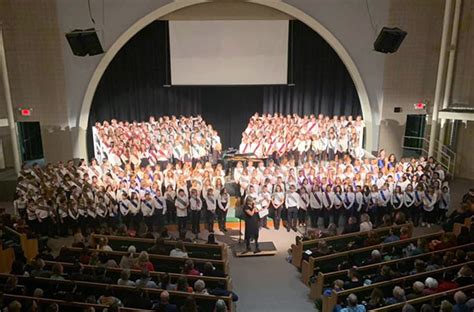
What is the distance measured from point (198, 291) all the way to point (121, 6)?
12054 mm

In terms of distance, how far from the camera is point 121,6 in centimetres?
1647

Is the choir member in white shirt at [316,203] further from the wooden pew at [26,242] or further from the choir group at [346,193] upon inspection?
the wooden pew at [26,242]

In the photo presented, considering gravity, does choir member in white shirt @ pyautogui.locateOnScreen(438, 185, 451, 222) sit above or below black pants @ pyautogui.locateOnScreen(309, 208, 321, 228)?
above

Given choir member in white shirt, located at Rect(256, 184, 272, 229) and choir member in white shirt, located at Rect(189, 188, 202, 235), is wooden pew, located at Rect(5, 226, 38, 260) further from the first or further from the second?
choir member in white shirt, located at Rect(256, 184, 272, 229)

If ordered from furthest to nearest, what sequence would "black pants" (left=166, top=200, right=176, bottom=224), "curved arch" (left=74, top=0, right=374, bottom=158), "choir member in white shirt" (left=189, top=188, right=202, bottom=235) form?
"curved arch" (left=74, top=0, right=374, bottom=158) → "black pants" (left=166, top=200, right=176, bottom=224) → "choir member in white shirt" (left=189, top=188, right=202, bottom=235)

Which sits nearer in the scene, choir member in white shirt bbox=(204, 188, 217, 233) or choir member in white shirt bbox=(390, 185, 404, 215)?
choir member in white shirt bbox=(204, 188, 217, 233)

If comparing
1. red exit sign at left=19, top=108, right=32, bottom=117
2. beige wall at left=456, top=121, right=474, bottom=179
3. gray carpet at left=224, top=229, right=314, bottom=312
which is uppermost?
red exit sign at left=19, top=108, right=32, bottom=117

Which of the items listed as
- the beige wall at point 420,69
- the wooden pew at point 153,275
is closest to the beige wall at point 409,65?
the beige wall at point 420,69

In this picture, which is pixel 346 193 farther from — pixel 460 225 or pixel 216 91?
pixel 216 91

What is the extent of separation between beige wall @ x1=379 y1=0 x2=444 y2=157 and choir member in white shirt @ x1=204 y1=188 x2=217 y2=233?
8238mm

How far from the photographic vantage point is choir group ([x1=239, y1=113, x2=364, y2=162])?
1641cm

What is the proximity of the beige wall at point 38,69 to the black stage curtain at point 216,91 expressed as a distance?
1560 mm

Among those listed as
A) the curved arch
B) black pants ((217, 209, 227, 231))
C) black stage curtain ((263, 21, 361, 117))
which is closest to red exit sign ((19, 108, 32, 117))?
the curved arch

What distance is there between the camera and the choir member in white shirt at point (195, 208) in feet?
40.2
